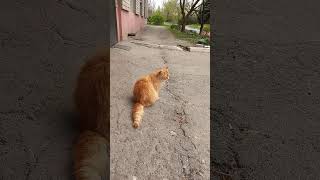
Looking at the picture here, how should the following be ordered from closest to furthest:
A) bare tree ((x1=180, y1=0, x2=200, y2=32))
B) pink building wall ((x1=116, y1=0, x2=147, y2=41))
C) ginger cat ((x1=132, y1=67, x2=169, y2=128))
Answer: ginger cat ((x1=132, y1=67, x2=169, y2=128)) < pink building wall ((x1=116, y1=0, x2=147, y2=41)) < bare tree ((x1=180, y1=0, x2=200, y2=32))

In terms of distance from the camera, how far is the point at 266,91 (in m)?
1.91

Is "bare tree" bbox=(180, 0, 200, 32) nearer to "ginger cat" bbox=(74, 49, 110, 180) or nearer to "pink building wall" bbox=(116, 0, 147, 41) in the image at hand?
"pink building wall" bbox=(116, 0, 147, 41)

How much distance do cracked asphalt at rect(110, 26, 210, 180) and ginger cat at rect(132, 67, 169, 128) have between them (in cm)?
4

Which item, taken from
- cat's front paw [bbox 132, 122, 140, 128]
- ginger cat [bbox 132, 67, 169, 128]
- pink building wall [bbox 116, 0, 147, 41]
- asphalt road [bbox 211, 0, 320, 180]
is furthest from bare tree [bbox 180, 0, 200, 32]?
cat's front paw [bbox 132, 122, 140, 128]

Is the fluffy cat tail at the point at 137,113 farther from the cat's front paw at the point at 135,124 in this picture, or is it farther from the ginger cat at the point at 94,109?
the ginger cat at the point at 94,109

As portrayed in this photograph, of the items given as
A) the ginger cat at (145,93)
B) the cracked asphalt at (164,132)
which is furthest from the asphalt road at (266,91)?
the ginger cat at (145,93)

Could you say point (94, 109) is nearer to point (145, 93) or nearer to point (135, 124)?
A: point (135, 124)

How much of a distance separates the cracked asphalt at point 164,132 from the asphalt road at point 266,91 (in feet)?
0.35

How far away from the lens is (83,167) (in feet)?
3.17

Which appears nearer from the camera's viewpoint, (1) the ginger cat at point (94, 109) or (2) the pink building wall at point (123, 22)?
(1) the ginger cat at point (94, 109)

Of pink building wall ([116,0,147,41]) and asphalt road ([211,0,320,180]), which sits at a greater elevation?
pink building wall ([116,0,147,41])

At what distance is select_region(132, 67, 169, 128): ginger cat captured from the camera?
1.76m

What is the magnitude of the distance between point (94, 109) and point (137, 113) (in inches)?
21.9

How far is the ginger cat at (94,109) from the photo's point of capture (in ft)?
3.42
